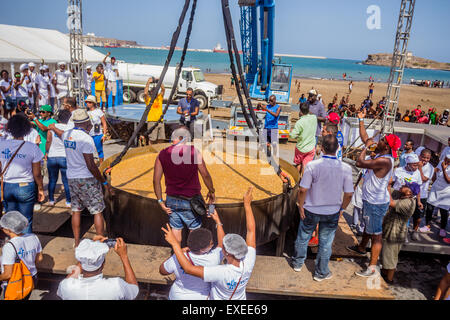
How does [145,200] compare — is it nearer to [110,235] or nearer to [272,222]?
[110,235]

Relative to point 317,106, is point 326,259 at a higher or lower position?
lower

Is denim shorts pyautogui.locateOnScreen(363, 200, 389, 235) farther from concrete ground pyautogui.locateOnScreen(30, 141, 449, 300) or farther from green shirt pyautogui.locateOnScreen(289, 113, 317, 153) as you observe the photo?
green shirt pyautogui.locateOnScreen(289, 113, 317, 153)

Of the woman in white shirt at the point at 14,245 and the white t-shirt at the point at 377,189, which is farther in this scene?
the white t-shirt at the point at 377,189

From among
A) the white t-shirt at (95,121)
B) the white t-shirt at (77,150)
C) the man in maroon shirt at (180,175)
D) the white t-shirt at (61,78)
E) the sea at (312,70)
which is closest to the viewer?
the man in maroon shirt at (180,175)

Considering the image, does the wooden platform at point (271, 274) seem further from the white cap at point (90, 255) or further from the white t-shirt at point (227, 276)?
the white cap at point (90, 255)

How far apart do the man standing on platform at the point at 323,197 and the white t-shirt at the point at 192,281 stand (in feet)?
4.22

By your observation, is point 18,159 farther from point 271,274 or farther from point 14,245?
point 271,274

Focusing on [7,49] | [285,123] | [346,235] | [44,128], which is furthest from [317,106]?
[7,49]

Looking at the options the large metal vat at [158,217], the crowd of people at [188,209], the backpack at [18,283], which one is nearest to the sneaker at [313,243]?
the crowd of people at [188,209]

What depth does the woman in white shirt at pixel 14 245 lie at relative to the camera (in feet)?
9.00

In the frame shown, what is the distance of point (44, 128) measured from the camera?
5.06 meters

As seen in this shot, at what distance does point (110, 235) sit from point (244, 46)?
1102cm

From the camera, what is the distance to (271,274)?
365 centimetres

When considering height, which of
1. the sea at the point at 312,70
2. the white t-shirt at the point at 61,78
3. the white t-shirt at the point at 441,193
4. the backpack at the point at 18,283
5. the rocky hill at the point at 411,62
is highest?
the rocky hill at the point at 411,62
